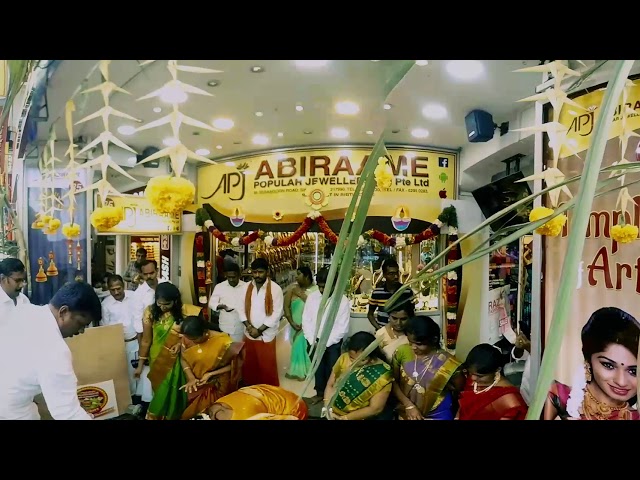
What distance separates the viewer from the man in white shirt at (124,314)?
72.5 inches

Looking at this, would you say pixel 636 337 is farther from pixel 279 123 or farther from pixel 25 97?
pixel 25 97

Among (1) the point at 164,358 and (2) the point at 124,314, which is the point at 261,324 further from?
(2) the point at 124,314

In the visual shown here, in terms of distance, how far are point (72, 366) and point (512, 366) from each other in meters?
1.78

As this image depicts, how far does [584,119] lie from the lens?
1.69m

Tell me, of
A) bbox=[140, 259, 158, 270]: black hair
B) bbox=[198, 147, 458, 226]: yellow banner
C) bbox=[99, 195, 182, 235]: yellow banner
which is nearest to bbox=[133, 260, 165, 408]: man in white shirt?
bbox=[140, 259, 158, 270]: black hair

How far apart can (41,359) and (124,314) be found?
13.1 inches

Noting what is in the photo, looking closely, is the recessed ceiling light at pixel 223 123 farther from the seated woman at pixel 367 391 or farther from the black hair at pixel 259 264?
the seated woman at pixel 367 391

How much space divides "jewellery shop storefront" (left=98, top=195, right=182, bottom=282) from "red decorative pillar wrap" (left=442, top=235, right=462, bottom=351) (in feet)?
3.59

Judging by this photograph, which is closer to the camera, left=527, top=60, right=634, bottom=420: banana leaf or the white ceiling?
left=527, top=60, right=634, bottom=420: banana leaf

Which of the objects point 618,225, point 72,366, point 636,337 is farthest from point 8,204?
point 636,337

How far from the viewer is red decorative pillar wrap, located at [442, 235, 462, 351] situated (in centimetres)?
181

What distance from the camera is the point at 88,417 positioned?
1.81m

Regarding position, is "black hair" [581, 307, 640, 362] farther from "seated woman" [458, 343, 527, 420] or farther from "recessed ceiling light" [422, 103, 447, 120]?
"recessed ceiling light" [422, 103, 447, 120]
